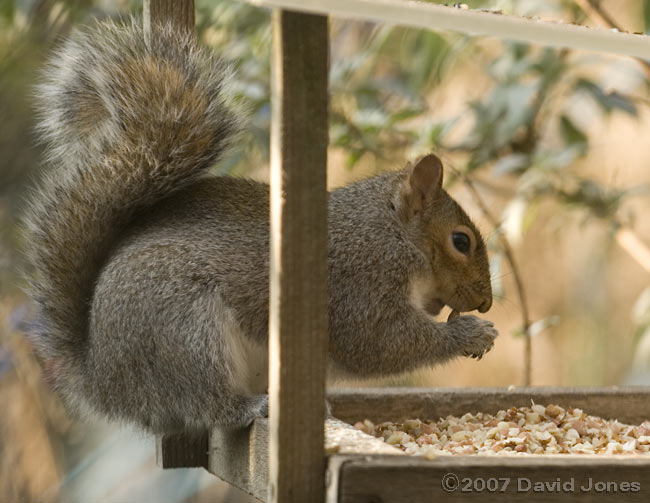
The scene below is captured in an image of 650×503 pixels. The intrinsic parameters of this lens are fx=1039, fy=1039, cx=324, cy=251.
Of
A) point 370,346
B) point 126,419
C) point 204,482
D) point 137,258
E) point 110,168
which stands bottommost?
point 204,482

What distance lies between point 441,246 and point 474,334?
16 cm

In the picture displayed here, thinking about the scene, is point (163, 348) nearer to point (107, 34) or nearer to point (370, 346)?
point (370, 346)

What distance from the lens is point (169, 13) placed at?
1.73 metres

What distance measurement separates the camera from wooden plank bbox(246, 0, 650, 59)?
0.92 metres

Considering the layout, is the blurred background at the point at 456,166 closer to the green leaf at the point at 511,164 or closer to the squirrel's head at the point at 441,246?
the green leaf at the point at 511,164

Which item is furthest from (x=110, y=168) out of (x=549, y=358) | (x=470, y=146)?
(x=549, y=358)

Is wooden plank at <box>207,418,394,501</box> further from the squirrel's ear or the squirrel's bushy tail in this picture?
the squirrel's ear

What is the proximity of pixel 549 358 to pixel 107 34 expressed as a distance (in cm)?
325

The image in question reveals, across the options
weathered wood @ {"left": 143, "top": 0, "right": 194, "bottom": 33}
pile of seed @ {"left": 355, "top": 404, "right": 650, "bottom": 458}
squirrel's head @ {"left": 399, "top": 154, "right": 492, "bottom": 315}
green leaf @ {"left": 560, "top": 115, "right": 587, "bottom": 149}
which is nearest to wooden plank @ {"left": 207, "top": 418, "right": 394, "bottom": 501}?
pile of seed @ {"left": 355, "top": 404, "right": 650, "bottom": 458}

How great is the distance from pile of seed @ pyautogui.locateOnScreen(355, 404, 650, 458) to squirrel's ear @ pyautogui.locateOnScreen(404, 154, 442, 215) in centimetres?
34

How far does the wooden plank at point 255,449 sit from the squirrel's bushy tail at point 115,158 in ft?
0.83

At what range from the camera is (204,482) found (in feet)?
10.7

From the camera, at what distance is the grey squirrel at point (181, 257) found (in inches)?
54.5

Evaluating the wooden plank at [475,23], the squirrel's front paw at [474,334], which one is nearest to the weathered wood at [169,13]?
the squirrel's front paw at [474,334]
